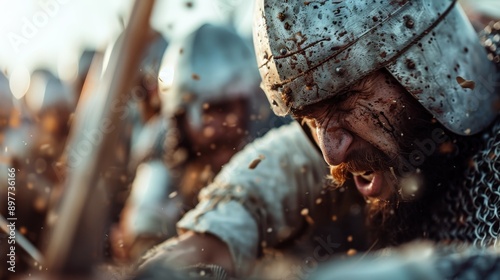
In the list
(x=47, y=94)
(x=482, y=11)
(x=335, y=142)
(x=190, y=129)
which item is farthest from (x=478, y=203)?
(x=47, y=94)

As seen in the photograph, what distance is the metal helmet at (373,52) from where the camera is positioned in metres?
2.32

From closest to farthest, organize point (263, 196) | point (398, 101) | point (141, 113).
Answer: point (398, 101)
point (263, 196)
point (141, 113)

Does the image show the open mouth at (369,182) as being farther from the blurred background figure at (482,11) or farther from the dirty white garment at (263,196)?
the blurred background figure at (482,11)

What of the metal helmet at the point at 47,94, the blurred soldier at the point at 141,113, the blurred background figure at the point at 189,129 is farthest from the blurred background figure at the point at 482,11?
the metal helmet at the point at 47,94

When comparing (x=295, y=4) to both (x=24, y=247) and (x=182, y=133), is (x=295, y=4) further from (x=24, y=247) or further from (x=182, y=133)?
(x=182, y=133)

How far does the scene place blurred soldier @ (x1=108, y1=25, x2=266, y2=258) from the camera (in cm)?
454

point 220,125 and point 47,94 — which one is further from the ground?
point 47,94

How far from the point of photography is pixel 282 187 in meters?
3.05

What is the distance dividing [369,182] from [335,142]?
27 cm

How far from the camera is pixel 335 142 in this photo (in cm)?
247

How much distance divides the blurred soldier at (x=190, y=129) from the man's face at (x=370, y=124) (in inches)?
69.0

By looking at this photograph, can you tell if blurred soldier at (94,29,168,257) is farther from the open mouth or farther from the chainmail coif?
the chainmail coif

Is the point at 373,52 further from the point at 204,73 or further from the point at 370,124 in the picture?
the point at 204,73

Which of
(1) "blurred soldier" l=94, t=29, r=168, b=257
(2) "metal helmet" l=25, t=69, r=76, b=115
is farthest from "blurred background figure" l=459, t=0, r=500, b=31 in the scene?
(2) "metal helmet" l=25, t=69, r=76, b=115
